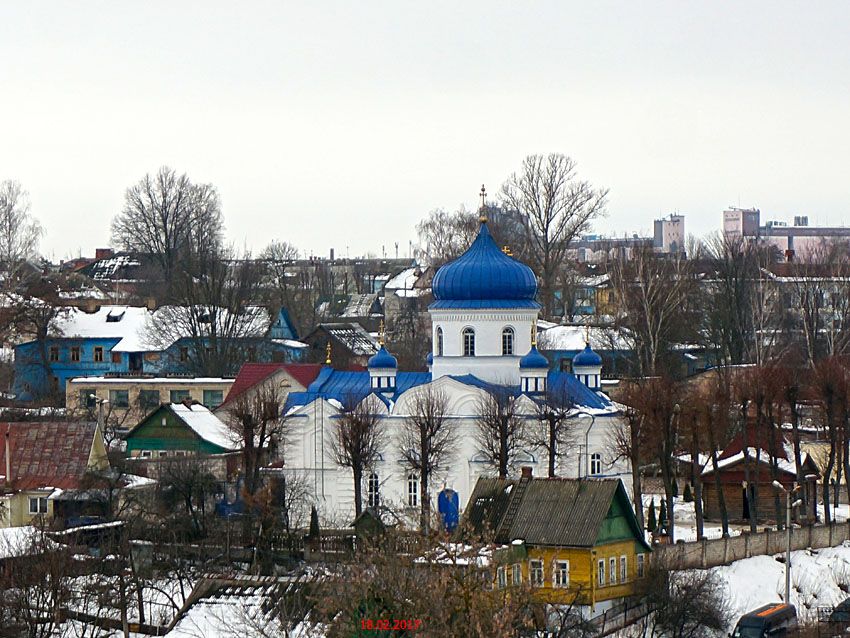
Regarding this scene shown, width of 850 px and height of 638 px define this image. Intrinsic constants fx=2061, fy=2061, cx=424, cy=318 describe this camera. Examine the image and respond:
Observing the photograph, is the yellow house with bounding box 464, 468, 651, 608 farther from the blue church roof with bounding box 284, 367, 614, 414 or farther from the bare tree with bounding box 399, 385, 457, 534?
the blue church roof with bounding box 284, 367, 614, 414

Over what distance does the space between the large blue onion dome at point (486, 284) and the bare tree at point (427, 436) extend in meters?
2.38

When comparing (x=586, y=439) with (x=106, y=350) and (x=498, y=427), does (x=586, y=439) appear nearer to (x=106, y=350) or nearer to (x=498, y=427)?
(x=498, y=427)

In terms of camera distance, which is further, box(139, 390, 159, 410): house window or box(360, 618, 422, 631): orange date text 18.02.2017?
box(139, 390, 159, 410): house window

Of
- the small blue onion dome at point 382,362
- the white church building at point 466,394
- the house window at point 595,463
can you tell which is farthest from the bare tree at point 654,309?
the house window at point 595,463

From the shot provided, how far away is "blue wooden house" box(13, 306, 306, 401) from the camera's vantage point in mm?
61156

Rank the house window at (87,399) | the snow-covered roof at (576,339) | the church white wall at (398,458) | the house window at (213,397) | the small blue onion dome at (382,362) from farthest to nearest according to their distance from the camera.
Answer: the snow-covered roof at (576,339)
the house window at (87,399)
the house window at (213,397)
the small blue onion dome at (382,362)
the church white wall at (398,458)

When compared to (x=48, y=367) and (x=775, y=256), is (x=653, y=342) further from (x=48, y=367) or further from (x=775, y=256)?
(x=775, y=256)

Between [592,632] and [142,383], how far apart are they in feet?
92.6

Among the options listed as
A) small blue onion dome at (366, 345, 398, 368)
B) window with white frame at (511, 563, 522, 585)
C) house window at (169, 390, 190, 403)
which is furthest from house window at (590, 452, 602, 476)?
house window at (169, 390, 190, 403)

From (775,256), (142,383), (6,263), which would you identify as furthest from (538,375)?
(775,256)

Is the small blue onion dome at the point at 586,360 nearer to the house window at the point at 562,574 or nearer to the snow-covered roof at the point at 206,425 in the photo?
the snow-covered roof at the point at 206,425

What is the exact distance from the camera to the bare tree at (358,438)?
39594 millimetres

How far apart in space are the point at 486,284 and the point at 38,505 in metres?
10.0

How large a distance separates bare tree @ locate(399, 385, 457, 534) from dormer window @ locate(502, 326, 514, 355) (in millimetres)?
2094
